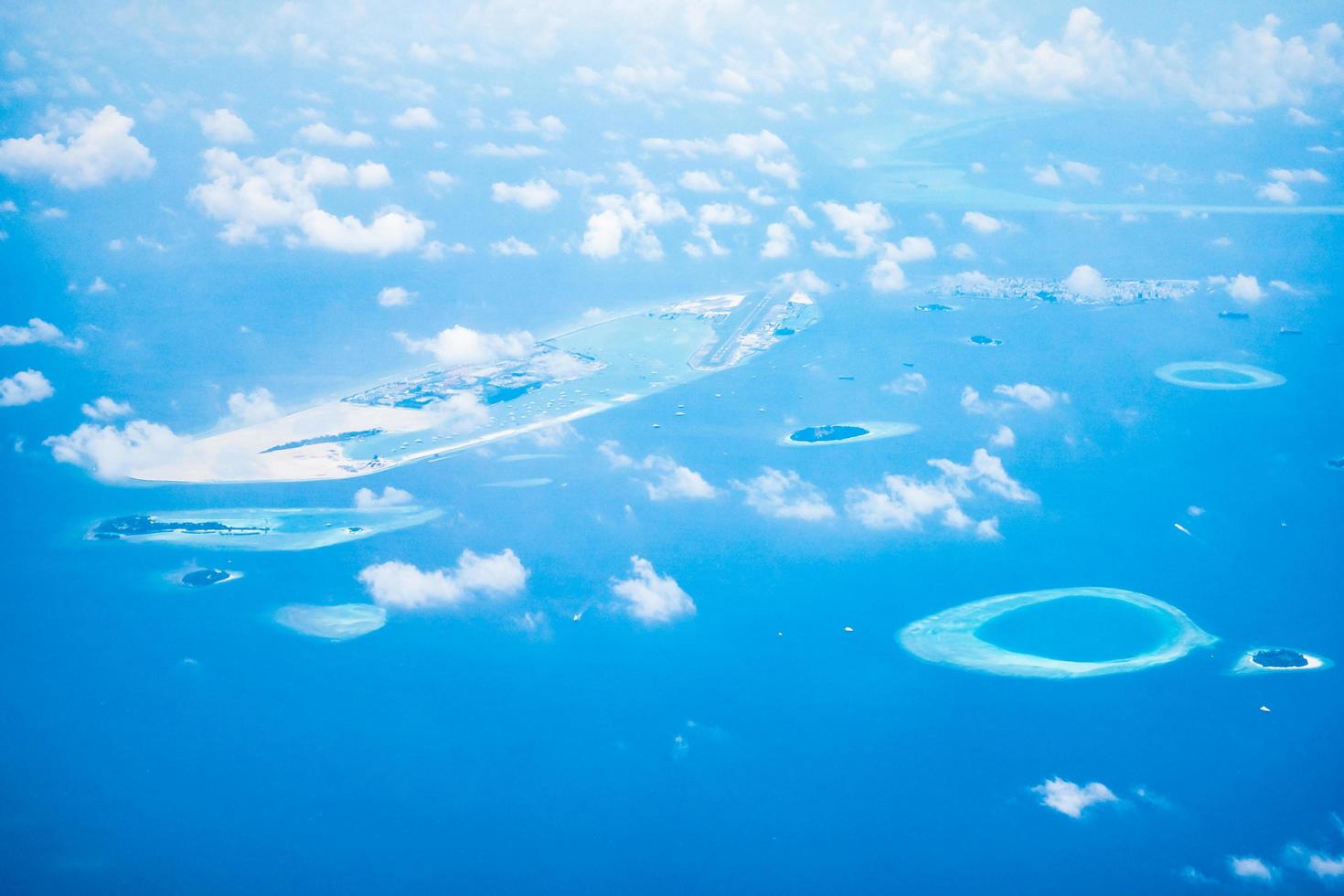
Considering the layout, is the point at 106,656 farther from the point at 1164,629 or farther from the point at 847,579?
the point at 1164,629

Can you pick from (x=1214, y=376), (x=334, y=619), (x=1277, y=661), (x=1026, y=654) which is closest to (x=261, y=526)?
(x=334, y=619)

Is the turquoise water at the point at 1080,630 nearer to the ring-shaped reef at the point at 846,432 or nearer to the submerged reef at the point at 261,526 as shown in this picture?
the ring-shaped reef at the point at 846,432

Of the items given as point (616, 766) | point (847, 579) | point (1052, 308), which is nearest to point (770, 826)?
point (616, 766)

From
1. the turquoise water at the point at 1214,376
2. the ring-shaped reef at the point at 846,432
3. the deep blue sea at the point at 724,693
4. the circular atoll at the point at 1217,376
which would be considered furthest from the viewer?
the turquoise water at the point at 1214,376

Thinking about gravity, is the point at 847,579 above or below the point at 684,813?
above

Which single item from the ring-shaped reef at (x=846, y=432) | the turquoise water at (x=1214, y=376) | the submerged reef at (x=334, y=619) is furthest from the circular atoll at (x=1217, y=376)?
the submerged reef at (x=334, y=619)

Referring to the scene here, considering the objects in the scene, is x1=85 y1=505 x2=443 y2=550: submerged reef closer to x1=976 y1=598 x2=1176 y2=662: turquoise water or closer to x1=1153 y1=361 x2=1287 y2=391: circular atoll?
x1=976 y1=598 x2=1176 y2=662: turquoise water
